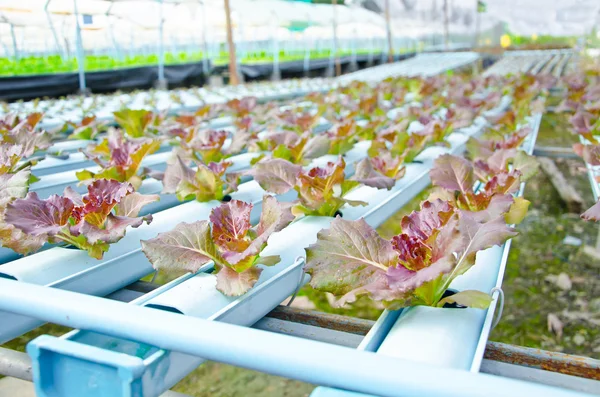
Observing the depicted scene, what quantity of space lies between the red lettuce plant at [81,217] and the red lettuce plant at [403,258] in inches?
21.2

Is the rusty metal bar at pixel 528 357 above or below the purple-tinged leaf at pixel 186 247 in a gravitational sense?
below

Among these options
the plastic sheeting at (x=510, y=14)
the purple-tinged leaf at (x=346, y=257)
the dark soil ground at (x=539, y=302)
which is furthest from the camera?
the plastic sheeting at (x=510, y=14)

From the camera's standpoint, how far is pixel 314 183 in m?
1.72

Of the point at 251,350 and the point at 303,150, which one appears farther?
the point at 303,150

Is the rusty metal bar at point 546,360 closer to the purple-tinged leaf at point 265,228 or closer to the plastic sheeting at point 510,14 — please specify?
the purple-tinged leaf at point 265,228

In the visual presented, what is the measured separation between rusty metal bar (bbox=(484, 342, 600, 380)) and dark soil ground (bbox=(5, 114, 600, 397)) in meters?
1.84

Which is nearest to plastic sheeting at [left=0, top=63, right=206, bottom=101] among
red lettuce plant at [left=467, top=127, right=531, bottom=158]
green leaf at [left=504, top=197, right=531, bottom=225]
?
red lettuce plant at [left=467, top=127, right=531, bottom=158]

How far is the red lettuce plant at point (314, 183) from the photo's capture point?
172 centimetres

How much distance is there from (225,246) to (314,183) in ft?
1.49

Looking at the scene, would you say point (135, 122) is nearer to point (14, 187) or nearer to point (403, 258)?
point (14, 187)

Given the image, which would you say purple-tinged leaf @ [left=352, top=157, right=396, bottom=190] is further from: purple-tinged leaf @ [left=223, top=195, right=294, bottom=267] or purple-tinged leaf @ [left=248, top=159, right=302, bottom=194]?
purple-tinged leaf @ [left=223, top=195, right=294, bottom=267]

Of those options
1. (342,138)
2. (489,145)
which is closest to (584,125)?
(489,145)

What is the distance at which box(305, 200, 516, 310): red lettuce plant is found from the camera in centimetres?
110

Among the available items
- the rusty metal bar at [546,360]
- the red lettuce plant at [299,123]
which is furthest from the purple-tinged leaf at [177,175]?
the red lettuce plant at [299,123]
